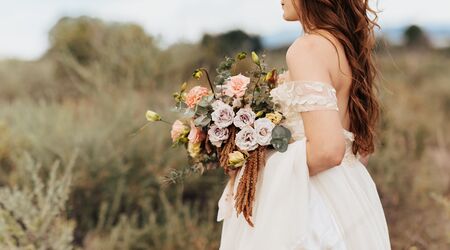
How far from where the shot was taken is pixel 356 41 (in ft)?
9.05

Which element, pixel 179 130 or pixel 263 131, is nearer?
pixel 263 131

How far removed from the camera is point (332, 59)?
8.36 feet

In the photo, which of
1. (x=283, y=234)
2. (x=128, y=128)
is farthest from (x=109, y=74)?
(x=283, y=234)

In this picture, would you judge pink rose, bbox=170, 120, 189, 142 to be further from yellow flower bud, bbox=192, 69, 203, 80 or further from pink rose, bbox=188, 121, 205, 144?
yellow flower bud, bbox=192, 69, 203, 80

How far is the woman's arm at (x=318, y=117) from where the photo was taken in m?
2.41

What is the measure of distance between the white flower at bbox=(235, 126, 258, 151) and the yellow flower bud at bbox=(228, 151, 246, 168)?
31mm

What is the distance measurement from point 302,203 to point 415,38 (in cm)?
2747

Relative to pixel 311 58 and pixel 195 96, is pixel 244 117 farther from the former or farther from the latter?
pixel 311 58

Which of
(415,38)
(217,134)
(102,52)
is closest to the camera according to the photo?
(217,134)

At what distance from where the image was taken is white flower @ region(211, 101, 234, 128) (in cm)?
263

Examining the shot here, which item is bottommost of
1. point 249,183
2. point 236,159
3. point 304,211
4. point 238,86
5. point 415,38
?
point 415,38

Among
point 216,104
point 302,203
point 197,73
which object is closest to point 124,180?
point 197,73

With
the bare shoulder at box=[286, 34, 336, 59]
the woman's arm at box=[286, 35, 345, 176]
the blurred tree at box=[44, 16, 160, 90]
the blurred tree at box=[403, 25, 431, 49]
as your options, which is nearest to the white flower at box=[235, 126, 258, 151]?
the woman's arm at box=[286, 35, 345, 176]

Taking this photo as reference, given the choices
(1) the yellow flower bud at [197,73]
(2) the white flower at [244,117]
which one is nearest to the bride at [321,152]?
(2) the white flower at [244,117]
